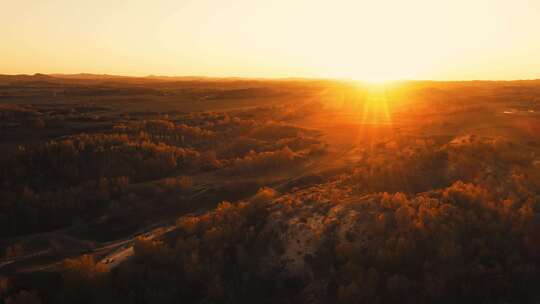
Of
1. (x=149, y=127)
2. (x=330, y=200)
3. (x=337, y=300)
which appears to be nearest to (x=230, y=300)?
(x=337, y=300)

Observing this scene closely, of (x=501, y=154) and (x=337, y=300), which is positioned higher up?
(x=501, y=154)

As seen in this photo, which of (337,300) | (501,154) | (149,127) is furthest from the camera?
(149,127)

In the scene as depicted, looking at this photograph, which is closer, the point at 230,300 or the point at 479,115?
the point at 230,300

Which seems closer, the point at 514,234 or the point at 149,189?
the point at 514,234

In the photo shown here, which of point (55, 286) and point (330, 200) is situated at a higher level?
point (330, 200)

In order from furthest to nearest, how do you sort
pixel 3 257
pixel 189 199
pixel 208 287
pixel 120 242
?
1. pixel 189 199
2. pixel 120 242
3. pixel 3 257
4. pixel 208 287

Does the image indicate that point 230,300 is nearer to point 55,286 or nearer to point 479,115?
point 55,286

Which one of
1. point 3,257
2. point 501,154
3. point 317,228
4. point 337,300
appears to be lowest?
point 3,257

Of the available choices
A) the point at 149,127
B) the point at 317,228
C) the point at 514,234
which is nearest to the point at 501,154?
the point at 514,234

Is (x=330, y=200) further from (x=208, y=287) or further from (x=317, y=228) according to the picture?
(x=208, y=287)
